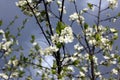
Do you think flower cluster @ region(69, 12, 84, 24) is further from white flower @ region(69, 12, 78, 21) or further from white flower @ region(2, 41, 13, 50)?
white flower @ region(2, 41, 13, 50)

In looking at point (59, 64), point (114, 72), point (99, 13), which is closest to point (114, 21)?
point (99, 13)

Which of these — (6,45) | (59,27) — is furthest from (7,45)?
(59,27)

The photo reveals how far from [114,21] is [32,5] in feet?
6.52

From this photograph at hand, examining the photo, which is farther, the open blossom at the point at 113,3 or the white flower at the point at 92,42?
the open blossom at the point at 113,3

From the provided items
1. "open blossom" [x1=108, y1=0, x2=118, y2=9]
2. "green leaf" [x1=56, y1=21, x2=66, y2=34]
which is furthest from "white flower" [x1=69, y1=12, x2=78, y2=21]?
"green leaf" [x1=56, y1=21, x2=66, y2=34]

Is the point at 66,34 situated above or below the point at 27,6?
below

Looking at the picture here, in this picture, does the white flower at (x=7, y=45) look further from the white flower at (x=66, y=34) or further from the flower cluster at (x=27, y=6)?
the white flower at (x=66, y=34)

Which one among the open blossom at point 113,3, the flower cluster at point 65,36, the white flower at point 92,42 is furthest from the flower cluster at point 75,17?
the flower cluster at point 65,36

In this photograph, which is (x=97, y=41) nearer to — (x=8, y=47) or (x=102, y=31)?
(x=102, y=31)

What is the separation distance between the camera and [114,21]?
806 cm

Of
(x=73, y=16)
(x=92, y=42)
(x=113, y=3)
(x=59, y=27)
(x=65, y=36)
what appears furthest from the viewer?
(x=113, y=3)

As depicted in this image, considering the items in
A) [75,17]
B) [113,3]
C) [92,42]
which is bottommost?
[92,42]

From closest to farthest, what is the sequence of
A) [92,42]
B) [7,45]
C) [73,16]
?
1. [92,42]
2. [73,16]
3. [7,45]

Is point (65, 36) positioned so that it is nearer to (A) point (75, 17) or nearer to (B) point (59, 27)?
(B) point (59, 27)
